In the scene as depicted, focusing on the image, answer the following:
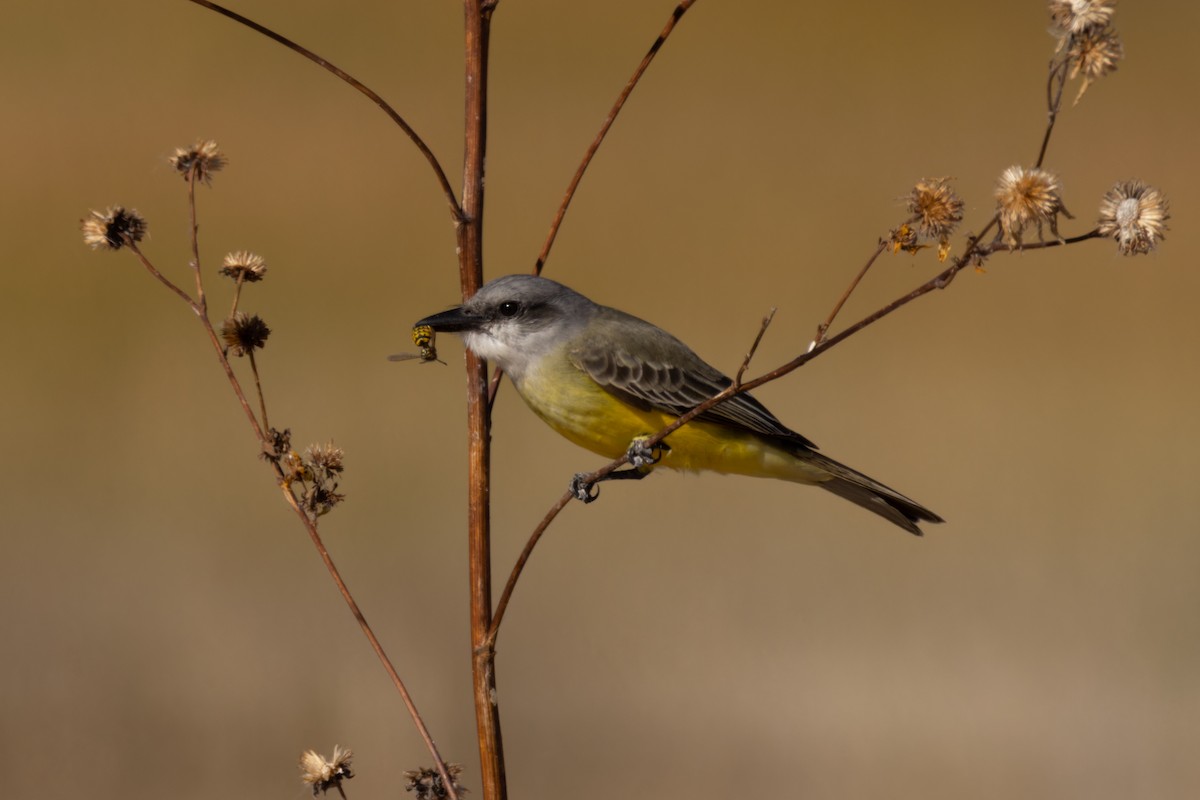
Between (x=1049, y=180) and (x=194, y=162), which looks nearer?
(x=1049, y=180)

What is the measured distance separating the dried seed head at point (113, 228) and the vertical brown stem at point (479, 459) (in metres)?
0.35

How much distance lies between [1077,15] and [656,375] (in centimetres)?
134

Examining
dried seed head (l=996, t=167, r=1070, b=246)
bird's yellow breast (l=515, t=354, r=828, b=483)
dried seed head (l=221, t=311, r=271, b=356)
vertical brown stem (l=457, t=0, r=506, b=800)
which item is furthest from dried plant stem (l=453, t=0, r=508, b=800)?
bird's yellow breast (l=515, t=354, r=828, b=483)

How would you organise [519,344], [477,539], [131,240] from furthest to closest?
[519,344], [131,240], [477,539]

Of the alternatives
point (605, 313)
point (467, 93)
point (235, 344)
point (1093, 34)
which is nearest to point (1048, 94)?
point (1093, 34)

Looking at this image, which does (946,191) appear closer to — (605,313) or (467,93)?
(467,93)

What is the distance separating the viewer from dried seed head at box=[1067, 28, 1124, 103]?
1021mm

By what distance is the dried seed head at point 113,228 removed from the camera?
1.26 metres

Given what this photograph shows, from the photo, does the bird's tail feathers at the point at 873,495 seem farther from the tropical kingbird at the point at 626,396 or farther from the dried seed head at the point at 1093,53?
the dried seed head at the point at 1093,53

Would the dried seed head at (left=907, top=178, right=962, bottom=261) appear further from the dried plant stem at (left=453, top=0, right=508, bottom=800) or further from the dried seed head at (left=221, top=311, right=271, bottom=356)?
the dried seed head at (left=221, top=311, right=271, bottom=356)

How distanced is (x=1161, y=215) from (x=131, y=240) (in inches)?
37.7

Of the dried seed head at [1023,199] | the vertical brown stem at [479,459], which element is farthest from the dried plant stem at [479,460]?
the dried seed head at [1023,199]

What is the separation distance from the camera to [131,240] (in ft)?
4.19

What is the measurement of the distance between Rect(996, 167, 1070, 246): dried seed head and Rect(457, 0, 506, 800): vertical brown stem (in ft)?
1.49
